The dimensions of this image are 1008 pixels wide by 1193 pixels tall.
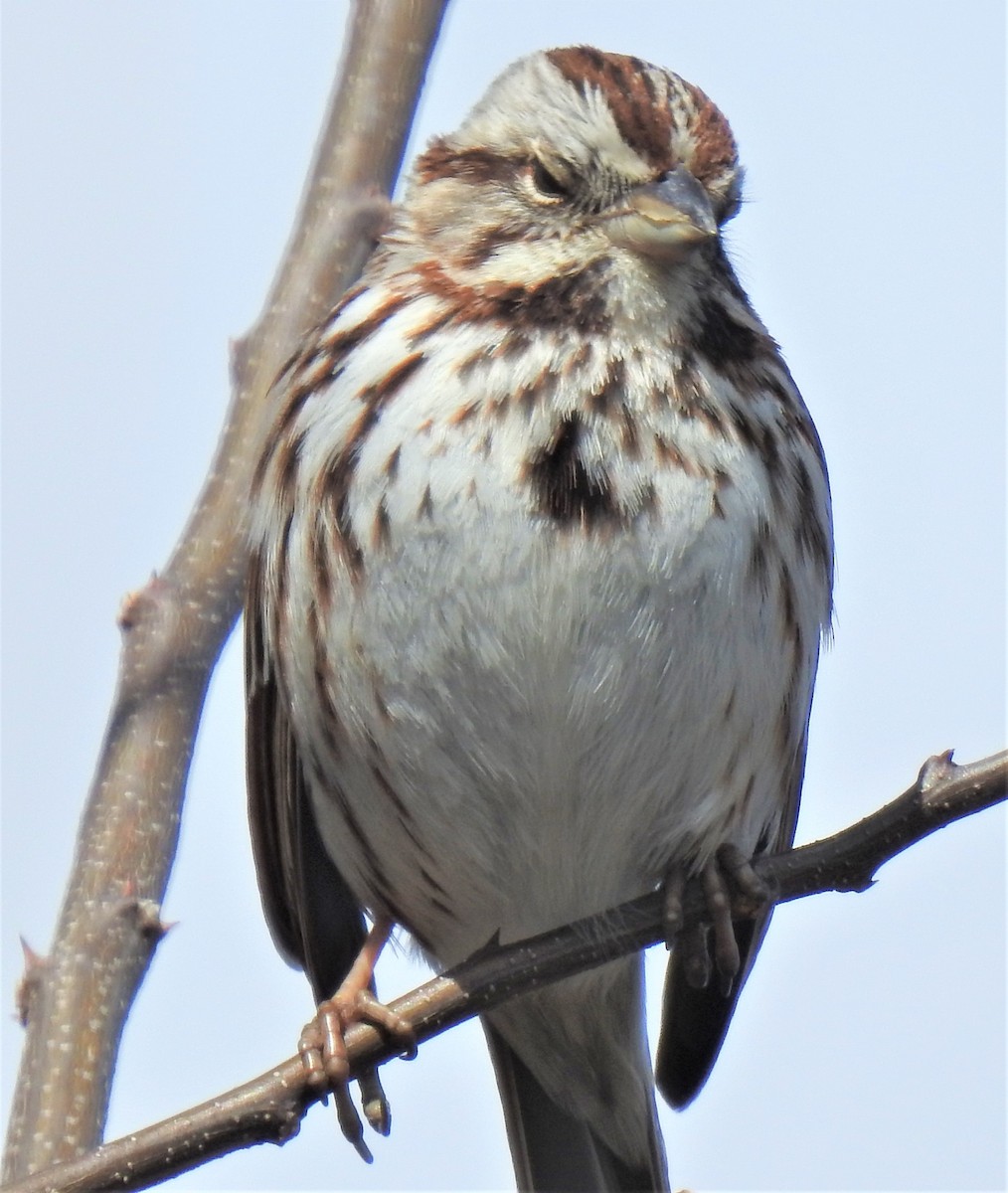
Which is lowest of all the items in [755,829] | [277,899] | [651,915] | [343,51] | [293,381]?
[651,915]

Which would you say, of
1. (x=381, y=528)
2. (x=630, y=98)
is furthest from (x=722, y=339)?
(x=381, y=528)

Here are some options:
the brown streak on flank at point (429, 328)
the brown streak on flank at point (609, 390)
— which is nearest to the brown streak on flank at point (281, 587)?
the brown streak on flank at point (429, 328)

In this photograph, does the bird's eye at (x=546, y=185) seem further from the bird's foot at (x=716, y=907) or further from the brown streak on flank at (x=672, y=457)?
the bird's foot at (x=716, y=907)

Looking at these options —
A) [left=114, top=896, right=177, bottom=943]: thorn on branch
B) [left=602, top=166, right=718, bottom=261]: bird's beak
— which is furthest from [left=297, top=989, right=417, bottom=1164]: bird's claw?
[left=602, top=166, right=718, bottom=261]: bird's beak

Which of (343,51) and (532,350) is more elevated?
(343,51)

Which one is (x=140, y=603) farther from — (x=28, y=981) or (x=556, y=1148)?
(x=556, y=1148)

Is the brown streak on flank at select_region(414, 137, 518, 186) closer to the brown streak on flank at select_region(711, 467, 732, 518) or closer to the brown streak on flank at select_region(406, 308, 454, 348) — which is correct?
the brown streak on flank at select_region(406, 308, 454, 348)

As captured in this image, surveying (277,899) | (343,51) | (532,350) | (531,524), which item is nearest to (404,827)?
(277,899)

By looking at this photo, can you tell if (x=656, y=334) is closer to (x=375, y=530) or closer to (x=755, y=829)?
(x=375, y=530)
